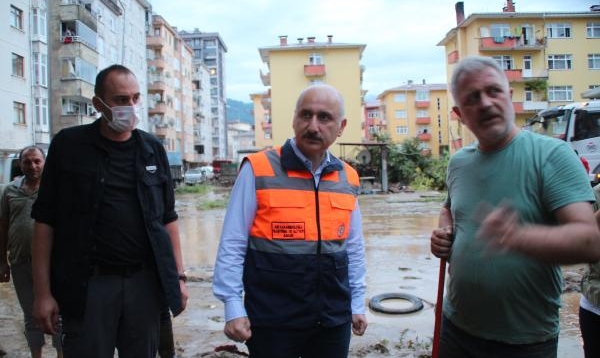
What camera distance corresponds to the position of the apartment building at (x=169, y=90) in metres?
54.8

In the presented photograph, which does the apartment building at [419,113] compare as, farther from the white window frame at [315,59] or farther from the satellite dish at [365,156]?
the satellite dish at [365,156]

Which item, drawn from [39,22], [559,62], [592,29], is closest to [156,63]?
[39,22]

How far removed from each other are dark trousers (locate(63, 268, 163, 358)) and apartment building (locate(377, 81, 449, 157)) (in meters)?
68.9

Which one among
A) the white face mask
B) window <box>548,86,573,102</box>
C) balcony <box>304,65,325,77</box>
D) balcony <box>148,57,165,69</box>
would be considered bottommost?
the white face mask

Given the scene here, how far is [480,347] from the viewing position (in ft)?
6.59

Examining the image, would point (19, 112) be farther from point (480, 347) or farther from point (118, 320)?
point (480, 347)

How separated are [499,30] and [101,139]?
139 feet

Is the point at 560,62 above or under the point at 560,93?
above

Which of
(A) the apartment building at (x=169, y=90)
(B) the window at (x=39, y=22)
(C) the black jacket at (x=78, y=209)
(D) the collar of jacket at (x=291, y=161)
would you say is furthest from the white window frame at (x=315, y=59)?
(D) the collar of jacket at (x=291, y=161)

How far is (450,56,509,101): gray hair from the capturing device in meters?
2.04

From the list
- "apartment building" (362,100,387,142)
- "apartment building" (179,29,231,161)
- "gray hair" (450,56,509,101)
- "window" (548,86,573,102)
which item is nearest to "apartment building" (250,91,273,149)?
"apartment building" (362,100,387,142)

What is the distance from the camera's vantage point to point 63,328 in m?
2.35

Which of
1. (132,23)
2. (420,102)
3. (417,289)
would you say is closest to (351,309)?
(417,289)

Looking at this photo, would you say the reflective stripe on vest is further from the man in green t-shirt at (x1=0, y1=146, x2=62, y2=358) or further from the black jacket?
the man in green t-shirt at (x1=0, y1=146, x2=62, y2=358)
